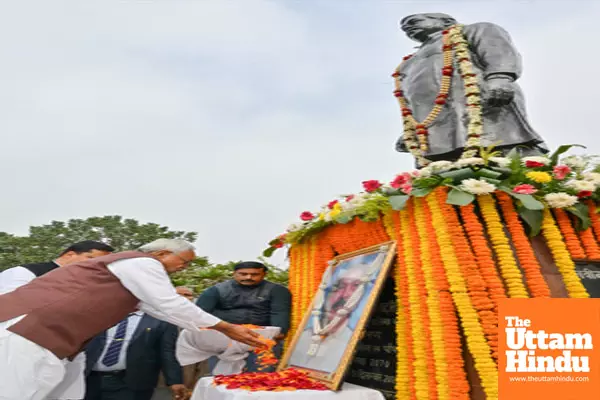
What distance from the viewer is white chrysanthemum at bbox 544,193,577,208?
3523 mm

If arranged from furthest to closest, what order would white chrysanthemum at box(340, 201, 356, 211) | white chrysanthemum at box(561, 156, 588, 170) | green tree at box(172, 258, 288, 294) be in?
green tree at box(172, 258, 288, 294) → white chrysanthemum at box(340, 201, 356, 211) → white chrysanthemum at box(561, 156, 588, 170)

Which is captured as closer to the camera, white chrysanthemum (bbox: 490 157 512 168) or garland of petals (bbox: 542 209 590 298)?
garland of petals (bbox: 542 209 590 298)

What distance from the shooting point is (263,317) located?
195 inches

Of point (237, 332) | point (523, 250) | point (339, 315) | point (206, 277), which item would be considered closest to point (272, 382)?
point (237, 332)

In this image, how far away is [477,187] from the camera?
11.1ft

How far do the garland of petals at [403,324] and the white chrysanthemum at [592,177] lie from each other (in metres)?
1.25

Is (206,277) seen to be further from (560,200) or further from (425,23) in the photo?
(560,200)

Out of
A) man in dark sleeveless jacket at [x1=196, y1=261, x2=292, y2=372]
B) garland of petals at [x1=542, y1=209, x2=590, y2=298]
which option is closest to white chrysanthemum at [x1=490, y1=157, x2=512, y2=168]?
garland of petals at [x1=542, y1=209, x2=590, y2=298]

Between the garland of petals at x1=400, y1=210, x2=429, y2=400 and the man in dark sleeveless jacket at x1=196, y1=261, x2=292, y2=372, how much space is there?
1.53 metres

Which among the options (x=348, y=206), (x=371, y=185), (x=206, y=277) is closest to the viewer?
(x=371, y=185)

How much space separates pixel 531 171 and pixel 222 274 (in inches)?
166

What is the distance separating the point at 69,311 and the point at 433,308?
2085mm

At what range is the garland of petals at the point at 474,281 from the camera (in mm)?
3182

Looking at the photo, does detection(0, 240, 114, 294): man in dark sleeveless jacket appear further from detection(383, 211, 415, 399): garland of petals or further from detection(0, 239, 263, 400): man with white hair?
detection(383, 211, 415, 399): garland of petals
